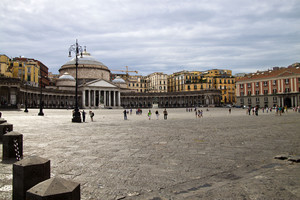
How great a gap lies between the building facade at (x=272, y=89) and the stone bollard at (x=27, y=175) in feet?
240

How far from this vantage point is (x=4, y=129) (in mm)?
9109

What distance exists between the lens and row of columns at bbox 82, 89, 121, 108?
300ft

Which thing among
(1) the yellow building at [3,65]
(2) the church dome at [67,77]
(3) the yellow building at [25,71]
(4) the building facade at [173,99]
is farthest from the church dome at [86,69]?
(1) the yellow building at [3,65]

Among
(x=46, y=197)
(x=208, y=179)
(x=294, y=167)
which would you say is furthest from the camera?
(x=294, y=167)

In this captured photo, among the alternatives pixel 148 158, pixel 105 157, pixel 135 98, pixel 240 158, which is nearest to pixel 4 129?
pixel 105 157

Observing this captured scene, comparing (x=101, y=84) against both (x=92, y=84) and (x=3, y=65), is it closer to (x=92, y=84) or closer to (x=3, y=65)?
(x=92, y=84)

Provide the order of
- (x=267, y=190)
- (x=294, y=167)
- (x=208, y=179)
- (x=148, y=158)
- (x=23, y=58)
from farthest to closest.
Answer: (x=23, y=58) → (x=148, y=158) → (x=294, y=167) → (x=208, y=179) → (x=267, y=190)

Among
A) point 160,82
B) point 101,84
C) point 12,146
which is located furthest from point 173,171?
point 160,82

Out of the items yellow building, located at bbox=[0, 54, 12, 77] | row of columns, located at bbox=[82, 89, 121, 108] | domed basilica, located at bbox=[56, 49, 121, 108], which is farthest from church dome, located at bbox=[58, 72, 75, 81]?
yellow building, located at bbox=[0, 54, 12, 77]

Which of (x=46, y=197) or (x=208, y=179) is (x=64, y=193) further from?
(x=208, y=179)

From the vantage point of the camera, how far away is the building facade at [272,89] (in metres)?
64.9

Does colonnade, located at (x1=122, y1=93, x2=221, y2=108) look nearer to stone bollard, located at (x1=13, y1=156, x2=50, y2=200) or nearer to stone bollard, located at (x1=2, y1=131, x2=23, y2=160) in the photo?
stone bollard, located at (x1=2, y1=131, x2=23, y2=160)

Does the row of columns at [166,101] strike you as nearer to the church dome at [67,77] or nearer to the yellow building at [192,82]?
the yellow building at [192,82]

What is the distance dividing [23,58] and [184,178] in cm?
9120
